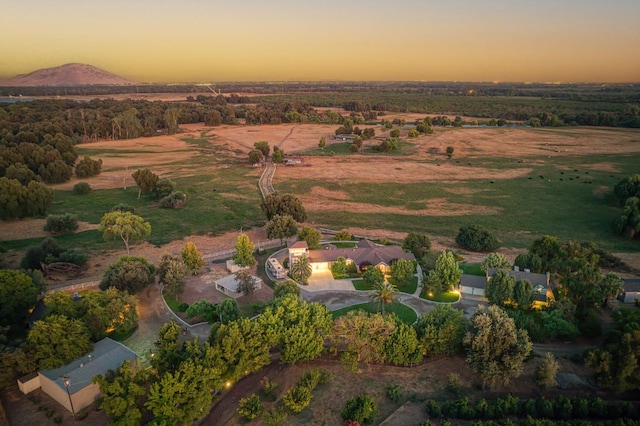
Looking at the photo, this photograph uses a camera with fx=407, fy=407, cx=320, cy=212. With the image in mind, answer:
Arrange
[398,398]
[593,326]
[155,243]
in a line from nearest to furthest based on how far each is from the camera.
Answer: [398,398] < [593,326] < [155,243]

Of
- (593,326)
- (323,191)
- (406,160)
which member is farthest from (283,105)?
(593,326)

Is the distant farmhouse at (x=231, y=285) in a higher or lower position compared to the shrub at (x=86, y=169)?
lower

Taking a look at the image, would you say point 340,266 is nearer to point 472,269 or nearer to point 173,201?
point 472,269

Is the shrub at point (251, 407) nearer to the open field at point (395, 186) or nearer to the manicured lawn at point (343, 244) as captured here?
the manicured lawn at point (343, 244)

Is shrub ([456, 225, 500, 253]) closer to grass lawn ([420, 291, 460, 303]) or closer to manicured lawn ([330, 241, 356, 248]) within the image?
grass lawn ([420, 291, 460, 303])

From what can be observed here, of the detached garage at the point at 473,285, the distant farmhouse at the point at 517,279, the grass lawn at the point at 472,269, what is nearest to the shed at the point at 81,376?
the detached garage at the point at 473,285

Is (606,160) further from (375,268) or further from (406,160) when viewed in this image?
(375,268)
